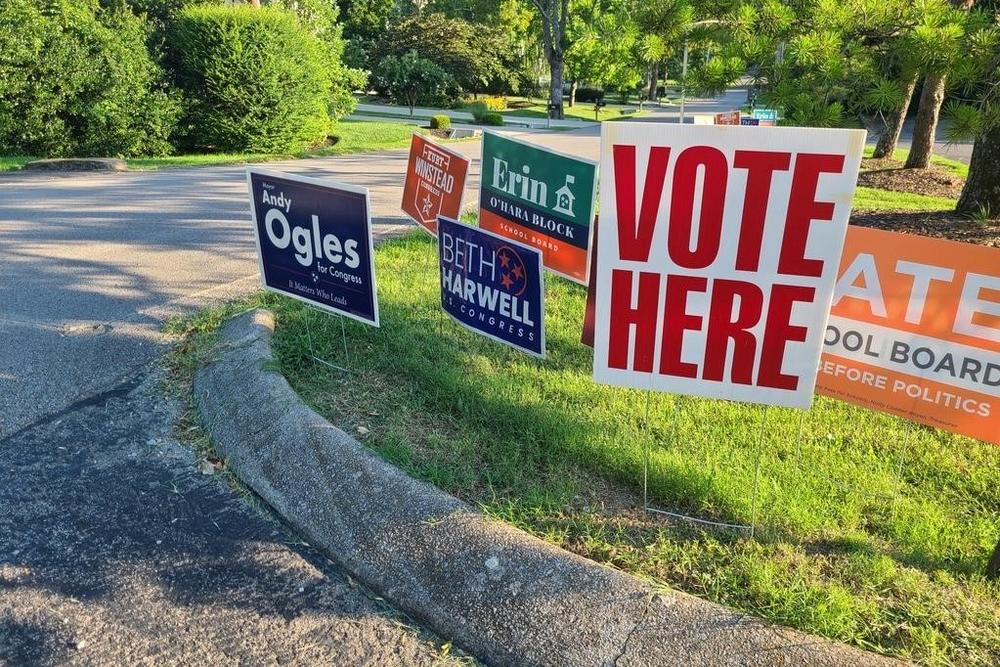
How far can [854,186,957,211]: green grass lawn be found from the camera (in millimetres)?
10828

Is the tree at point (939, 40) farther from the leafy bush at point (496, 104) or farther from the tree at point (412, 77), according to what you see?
the leafy bush at point (496, 104)

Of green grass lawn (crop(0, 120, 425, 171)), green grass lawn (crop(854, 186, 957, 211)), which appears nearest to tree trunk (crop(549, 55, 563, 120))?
green grass lawn (crop(0, 120, 425, 171))

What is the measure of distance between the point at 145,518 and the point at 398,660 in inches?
55.6

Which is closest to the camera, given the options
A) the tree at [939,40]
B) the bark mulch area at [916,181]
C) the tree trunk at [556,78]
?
the tree at [939,40]

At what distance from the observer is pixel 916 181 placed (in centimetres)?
1427

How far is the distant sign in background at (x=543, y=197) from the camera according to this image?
4.83 m

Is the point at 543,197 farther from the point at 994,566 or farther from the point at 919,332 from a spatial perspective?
the point at 994,566

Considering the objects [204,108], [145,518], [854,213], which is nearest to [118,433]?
[145,518]

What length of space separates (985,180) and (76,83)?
55.8 feet

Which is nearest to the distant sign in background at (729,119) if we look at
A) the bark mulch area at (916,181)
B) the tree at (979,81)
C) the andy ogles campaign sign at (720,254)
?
the bark mulch area at (916,181)

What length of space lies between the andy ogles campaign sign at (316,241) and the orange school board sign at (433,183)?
1.61 meters

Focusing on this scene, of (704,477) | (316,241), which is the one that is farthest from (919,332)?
(316,241)

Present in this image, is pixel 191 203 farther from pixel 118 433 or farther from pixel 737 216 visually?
pixel 737 216

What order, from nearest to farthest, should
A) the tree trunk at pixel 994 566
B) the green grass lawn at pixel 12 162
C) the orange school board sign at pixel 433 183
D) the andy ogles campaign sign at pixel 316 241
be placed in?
1. the tree trunk at pixel 994 566
2. the andy ogles campaign sign at pixel 316 241
3. the orange school board sign at pixel 433 183
4. the green grass lawn at pixel 12 162
